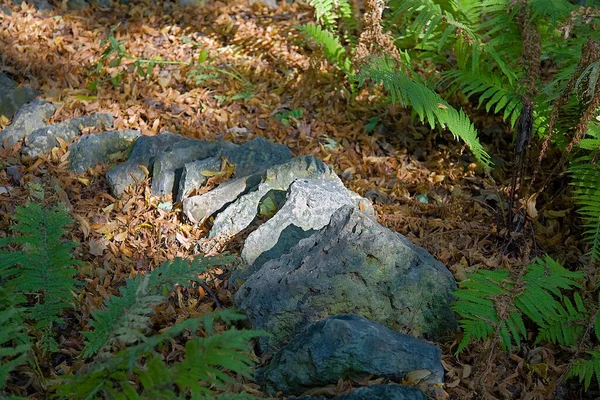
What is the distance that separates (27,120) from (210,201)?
69.8 inches

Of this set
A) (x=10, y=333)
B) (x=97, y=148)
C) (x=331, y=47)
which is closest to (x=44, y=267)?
(x=10, y=333)

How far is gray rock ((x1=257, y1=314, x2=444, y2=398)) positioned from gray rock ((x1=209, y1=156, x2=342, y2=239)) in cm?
112

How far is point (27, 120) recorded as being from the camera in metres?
4.59

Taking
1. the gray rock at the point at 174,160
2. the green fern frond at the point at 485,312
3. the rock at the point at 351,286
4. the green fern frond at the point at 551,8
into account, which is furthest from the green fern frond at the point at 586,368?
the gray rock at the point at 174,160

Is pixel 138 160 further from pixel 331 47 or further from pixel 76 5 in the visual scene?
pixel 76 5

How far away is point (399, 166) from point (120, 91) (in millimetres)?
2427

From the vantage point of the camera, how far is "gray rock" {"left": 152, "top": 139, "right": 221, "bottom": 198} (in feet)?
13.3

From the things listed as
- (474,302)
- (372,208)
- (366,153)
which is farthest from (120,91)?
(474,302)

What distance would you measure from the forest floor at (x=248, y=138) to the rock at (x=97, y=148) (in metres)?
0.09

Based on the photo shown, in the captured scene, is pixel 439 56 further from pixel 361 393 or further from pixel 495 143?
pixel 361 393

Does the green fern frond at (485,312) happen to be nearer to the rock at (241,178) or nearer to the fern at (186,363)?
the fern at (186,363)

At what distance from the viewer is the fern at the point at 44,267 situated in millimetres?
2873

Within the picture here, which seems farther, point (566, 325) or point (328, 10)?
point (328, 10)

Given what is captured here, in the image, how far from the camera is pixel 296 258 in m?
3.16
